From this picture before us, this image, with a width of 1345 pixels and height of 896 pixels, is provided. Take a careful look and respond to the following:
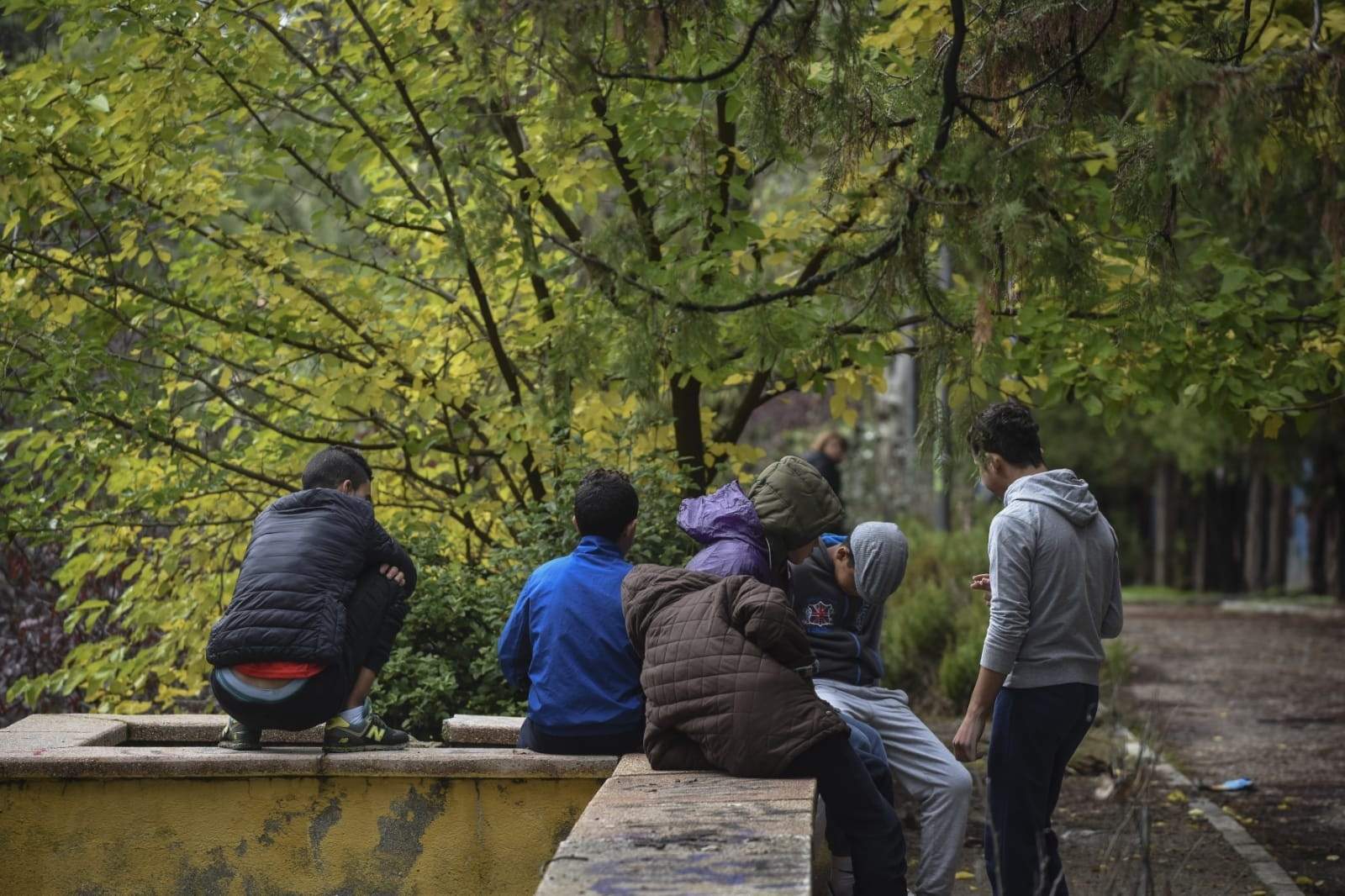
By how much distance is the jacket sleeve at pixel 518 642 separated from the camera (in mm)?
5434

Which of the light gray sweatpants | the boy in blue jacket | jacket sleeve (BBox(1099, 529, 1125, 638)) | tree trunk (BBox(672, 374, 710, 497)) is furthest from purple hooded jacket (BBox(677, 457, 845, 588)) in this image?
tree trunk (BBox(672, 374, 710, 497))

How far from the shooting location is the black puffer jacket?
5160mm

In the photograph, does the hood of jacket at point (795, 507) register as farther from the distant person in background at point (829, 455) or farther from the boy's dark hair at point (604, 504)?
the distant person in background at point (829, 455)

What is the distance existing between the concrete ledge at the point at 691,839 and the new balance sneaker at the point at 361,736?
122 cm

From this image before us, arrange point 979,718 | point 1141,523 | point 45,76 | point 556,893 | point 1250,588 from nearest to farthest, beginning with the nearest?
point 556,893 < point 979,718 < point 45,76 < point 1250,588 < point 1141,523

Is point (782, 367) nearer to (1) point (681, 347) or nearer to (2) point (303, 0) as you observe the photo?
(1) point (681, 347)

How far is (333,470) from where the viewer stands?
569 cm

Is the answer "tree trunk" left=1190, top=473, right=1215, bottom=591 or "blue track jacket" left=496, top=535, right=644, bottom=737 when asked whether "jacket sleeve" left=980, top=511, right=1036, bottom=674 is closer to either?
"blue track jacket" left=496, top=535, right=644, bottom=737

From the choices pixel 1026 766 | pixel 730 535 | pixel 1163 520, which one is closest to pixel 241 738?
pixel 730 535

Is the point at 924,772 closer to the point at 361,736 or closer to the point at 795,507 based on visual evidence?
the point at 795,507

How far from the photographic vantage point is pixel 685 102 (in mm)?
7586

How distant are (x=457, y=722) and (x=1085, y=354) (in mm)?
3462

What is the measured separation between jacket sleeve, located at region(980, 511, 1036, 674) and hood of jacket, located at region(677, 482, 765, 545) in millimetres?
833

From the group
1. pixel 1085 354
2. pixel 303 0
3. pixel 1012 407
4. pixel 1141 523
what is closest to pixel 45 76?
pixel 303 0
